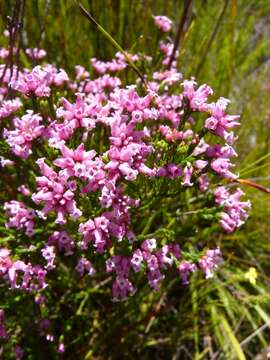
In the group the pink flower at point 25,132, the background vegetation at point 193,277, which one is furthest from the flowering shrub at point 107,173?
the background vegetation at point 193,277

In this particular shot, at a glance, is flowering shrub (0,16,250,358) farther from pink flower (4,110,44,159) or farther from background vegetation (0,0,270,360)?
background vegetation (0,0,270,360)

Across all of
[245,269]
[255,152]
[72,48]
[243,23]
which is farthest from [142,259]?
[243,23]

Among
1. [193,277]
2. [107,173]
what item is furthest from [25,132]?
[193,277]

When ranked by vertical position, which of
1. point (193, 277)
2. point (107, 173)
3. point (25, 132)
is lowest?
point (193, 277)

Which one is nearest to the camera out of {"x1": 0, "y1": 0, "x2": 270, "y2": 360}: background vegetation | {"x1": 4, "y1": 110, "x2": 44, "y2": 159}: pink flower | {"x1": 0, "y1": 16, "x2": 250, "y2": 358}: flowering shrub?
{"x1": 0, "y1": 16, "x2": 250, "y2": 358}: flowering shrub

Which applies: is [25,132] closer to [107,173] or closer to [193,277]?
[107,173]

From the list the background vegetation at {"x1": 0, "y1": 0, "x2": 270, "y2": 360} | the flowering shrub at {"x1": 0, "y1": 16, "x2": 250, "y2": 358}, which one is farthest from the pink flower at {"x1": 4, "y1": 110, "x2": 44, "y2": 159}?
the background vegetation at {"x1": 0, "y1": 0, "x2": 270, "y2": 360}

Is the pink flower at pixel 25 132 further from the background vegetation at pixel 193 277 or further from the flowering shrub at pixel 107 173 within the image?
the background vegetation at pixel 193 277

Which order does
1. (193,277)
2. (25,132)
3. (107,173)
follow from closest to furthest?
(107,173) → (25,132) → (193,277)
